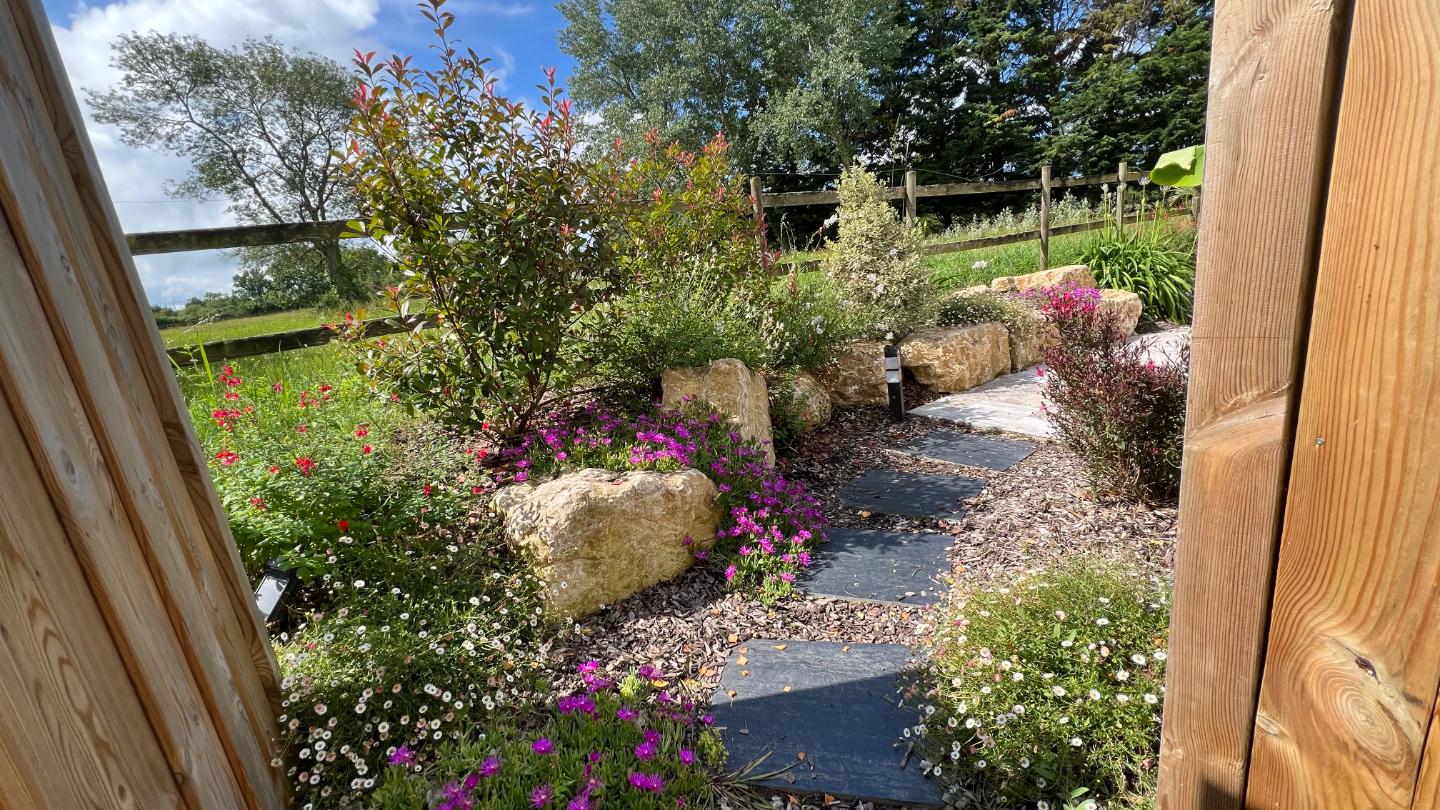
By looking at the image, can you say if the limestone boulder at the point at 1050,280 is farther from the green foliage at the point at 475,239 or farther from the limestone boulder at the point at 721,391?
the green foliage at the point at 475,239

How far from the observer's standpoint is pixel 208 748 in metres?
1.39

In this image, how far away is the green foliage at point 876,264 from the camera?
599 centimetres

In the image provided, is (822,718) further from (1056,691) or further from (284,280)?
(284,280)

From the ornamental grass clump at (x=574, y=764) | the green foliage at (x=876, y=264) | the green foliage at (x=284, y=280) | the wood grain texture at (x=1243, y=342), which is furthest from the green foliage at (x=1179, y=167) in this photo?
the green foliage at (x=284, y=280)

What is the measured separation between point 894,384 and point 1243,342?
4231mm

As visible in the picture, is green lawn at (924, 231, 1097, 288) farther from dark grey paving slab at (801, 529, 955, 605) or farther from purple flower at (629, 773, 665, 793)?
purple flower at (629, 773, 665, 793)

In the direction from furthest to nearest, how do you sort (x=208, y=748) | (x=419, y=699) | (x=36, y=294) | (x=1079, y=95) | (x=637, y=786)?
(x=1079, y=95) → (x=419, y=699) → (x=637, y=786) → (x=208, y=748) → (x=36, y=294)

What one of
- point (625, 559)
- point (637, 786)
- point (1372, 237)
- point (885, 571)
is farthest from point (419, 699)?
point (1372, 237)

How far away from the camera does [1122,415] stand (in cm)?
312

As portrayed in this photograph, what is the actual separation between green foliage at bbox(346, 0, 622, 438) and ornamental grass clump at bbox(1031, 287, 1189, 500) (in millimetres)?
2633

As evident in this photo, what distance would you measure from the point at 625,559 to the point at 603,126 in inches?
881

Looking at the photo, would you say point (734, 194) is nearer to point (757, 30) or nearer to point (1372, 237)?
point (1372, 237)

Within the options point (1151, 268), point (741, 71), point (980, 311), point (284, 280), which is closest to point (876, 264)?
point (980, 311)

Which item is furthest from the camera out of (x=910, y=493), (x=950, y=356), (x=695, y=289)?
(x=950, y=356)
